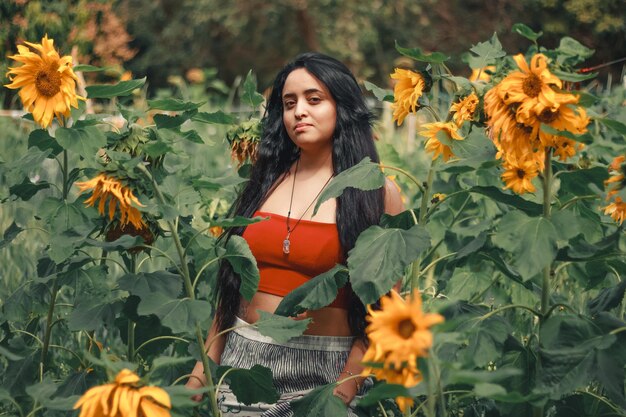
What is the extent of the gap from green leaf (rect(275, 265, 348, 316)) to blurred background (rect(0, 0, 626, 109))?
10.7 m

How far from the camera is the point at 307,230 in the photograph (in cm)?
266

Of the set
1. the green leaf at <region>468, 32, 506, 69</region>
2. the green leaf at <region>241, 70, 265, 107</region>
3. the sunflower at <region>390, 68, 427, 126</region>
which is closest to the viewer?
the sunflower at <region>390, 68, 427, 126</region>

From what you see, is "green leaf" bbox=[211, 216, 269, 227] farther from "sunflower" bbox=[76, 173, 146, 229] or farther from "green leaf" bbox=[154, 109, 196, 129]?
"green leaf" bbox=[154, 109, 196, 129]

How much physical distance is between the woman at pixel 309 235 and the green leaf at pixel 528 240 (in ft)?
2.08

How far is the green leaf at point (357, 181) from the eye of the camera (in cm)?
220

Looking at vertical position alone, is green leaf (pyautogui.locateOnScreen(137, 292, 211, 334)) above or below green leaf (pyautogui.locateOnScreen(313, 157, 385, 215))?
below

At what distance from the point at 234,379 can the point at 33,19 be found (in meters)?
7.18

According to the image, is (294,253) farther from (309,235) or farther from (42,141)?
(42,141)

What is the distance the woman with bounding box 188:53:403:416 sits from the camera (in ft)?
8.65

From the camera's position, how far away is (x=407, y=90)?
2367mm

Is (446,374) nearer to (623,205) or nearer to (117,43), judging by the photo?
(623,205)

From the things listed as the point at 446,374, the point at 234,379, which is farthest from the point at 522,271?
the point at 234,379

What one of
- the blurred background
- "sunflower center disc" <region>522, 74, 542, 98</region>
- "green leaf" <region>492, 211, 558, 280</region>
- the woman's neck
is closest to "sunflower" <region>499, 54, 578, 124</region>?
"sunflower center disc" <region>522, 74, 542, 98</region>

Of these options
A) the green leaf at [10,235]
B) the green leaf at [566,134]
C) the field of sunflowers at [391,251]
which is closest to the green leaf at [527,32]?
the field of sunflowers at [391,251]
